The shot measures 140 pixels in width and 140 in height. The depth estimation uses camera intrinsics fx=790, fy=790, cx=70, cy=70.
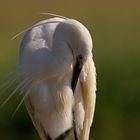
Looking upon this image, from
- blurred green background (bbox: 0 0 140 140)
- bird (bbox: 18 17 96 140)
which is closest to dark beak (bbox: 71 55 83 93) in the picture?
bird (bbox: 18 17 96 140)

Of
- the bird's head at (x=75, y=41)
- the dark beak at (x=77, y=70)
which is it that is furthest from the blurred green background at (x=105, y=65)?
the bird's head at (x=75, y=41)

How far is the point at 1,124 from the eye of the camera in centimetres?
679

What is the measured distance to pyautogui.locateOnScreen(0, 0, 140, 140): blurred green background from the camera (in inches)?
266

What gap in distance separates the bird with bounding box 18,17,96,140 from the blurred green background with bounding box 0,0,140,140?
0.88 meters

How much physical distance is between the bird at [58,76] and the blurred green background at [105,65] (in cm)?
88

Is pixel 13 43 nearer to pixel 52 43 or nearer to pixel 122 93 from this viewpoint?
pixel 122 93

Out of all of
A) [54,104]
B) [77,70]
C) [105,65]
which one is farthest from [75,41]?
[105,65]

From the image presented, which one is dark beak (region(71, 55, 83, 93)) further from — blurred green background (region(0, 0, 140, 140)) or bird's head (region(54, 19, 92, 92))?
blurred green background (region(0, 0, 140, 140))

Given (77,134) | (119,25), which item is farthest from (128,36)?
(77,134)

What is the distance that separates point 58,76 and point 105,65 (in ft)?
8.56

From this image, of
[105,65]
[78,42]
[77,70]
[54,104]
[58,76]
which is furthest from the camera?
[105,65]

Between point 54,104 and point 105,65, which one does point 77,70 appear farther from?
point 105,65

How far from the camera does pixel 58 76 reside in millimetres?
4730

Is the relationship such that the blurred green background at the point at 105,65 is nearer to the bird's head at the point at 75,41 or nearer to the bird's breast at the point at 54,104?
the bird's breast at the point at 54,104
